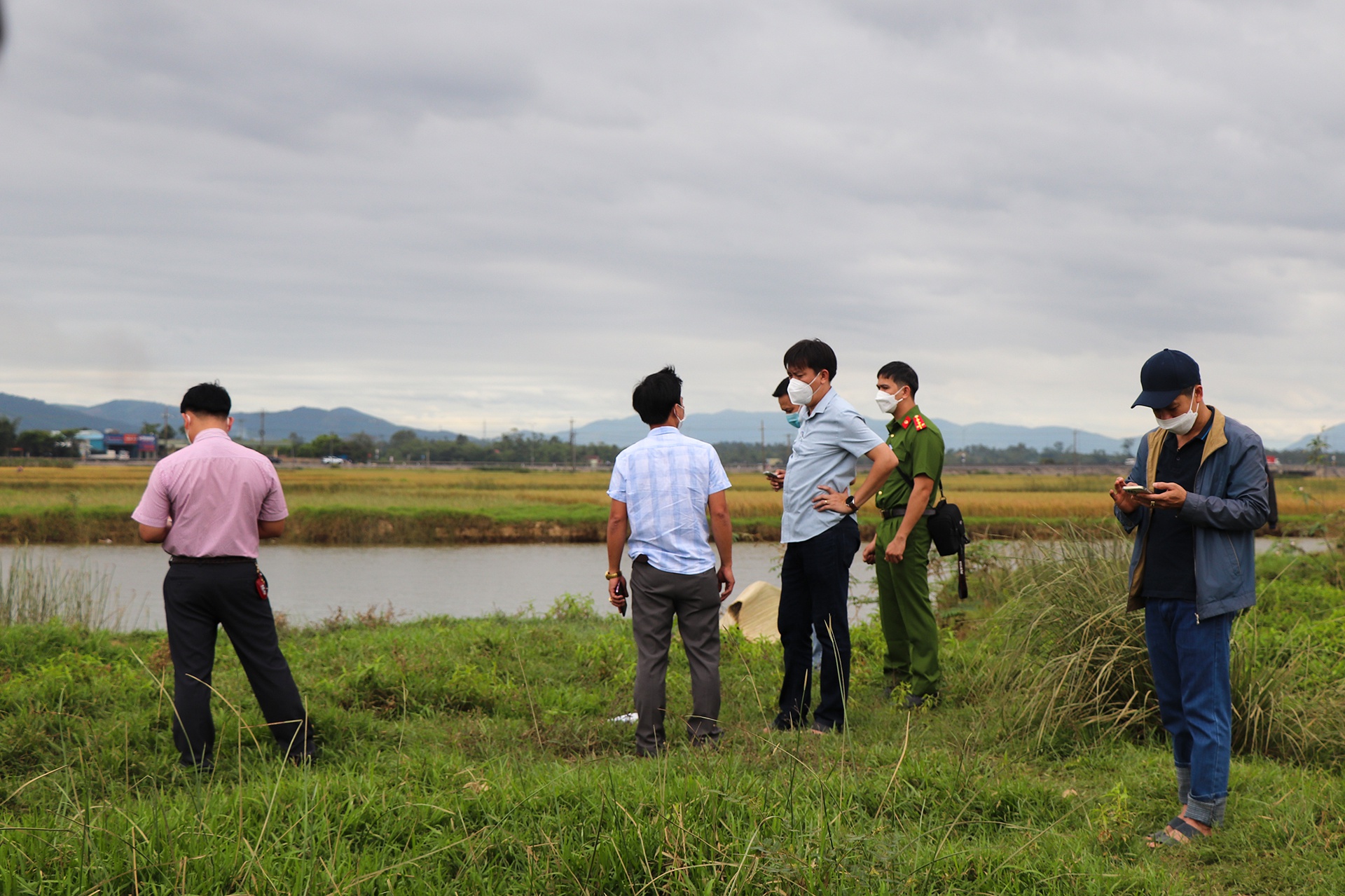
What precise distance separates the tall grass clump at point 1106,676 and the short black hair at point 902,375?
1.26 m

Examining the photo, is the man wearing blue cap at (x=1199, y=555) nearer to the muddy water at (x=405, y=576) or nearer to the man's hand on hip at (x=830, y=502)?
the man's hand on hip at (x=830, y=502)

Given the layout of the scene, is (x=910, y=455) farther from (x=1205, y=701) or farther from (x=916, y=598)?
(x=1205, y=701)

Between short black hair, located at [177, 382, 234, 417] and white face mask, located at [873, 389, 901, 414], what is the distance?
326 cm

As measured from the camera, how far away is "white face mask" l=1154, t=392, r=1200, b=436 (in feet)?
10.4

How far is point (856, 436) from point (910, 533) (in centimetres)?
78

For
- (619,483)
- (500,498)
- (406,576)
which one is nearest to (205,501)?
(619,483)

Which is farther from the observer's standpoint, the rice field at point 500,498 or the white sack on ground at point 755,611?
the rice field at point 500,498

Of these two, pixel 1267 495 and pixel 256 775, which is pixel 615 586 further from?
pixel 1267 495

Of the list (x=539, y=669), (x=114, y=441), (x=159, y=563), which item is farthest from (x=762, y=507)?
(x=114, y=441)

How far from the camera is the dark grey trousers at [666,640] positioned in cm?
417

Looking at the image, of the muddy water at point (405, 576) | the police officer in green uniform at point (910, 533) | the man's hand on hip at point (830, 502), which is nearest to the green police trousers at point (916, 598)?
the police officer in green uniform at point (910, 533)

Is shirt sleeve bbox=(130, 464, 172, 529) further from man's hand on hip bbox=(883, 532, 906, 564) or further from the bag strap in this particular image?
the bag strap

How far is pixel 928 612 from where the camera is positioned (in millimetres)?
5227

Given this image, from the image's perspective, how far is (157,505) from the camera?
3.88m
